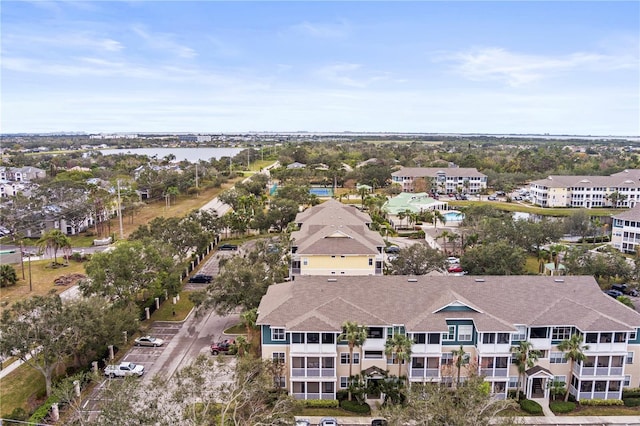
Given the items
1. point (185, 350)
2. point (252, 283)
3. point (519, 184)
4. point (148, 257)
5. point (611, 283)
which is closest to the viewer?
point (185, 350)

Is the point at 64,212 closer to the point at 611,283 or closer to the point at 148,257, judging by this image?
the point at 148,257

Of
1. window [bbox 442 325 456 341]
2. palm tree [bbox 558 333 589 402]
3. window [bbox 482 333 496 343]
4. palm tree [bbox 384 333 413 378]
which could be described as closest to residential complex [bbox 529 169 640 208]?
palm tree [bbox 558 333 589 402]

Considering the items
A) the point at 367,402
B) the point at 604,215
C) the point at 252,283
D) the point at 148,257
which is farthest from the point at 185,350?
the point at 604,215

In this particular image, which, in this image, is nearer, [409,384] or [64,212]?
[409,384]

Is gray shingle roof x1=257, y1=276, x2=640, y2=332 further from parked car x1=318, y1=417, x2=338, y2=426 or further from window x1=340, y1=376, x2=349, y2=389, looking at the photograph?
parked car x1=318, y1=417, x2=338, y2=426

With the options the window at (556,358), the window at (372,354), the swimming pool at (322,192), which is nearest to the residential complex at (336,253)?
the window at (372,354)

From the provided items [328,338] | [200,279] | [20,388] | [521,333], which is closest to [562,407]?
[521,333]

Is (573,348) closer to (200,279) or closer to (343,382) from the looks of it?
(343,382)
